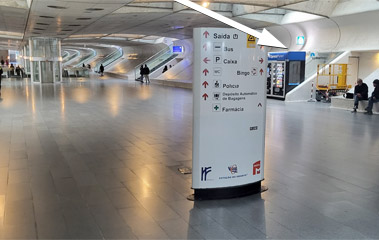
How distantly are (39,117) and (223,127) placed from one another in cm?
885

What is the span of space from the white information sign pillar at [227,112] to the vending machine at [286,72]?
1404 cm

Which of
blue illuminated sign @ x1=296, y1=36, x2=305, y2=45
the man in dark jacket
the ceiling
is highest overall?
the ceiling

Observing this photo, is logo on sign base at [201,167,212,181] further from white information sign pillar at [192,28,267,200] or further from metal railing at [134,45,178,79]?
metal railing at [134,45,178,79]

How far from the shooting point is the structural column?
30.0 m

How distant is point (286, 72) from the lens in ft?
59.8

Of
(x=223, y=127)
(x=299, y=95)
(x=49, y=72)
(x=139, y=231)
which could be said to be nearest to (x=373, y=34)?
(x=299, y=95)

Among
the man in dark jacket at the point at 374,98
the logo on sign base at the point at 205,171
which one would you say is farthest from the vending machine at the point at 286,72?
the logo on sign base at the point at 205,171

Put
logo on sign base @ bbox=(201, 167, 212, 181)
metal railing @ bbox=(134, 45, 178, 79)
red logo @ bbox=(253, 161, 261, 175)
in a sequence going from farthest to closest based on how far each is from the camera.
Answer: metal railing @ bbox=(134, 45, 178, 79), red logo @ bbox=(253, 161, 261, 175), logo on sign base @ bbox=(201, 167, 212, 181)

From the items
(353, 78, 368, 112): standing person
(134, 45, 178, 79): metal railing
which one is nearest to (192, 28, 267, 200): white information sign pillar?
(353, 78, 368, 112): standing person

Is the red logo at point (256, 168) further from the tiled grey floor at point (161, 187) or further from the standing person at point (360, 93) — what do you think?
the standing person at point (360, 93)

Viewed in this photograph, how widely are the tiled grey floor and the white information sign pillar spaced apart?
1.05 feet

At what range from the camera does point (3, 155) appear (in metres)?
6.87

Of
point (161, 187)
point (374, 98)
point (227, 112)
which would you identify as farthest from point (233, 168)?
point (374, 98)

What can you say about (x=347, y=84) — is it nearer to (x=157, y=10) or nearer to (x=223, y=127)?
(x=157, y=10)
